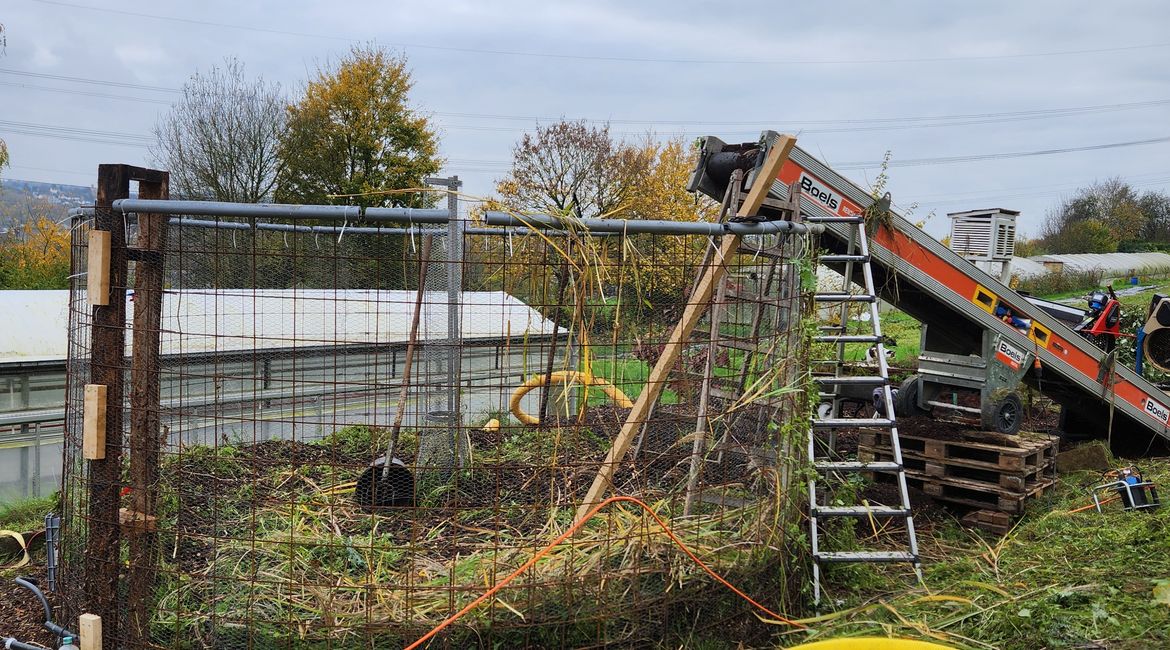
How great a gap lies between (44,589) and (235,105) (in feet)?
83.1

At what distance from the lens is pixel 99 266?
4625 mm

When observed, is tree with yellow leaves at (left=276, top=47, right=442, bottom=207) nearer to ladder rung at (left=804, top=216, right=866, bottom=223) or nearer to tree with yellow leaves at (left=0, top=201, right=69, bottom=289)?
tree with yellow leaves at (left=0, top=201, right=69, bottom=289)

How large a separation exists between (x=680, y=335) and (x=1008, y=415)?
12.8ft


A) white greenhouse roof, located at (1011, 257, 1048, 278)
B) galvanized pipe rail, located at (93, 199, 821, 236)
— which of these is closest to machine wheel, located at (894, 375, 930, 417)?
galvanized pipe rail, located at (93, 199, 821, 236)

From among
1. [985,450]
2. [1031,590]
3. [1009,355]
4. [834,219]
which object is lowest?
[1031,590]

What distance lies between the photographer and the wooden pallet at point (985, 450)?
7.05 m

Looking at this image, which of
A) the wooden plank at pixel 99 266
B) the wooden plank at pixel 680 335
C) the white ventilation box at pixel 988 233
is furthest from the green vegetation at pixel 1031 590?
the wooden plank at pixel 99 266

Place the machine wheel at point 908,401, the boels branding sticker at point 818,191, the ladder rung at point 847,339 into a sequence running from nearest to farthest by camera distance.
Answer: the ladder rung at point 847,339, the boels branding sticker at point 818,191, the machine wheel at point 908,401

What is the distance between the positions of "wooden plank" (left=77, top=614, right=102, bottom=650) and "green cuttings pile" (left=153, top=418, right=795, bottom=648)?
32cm

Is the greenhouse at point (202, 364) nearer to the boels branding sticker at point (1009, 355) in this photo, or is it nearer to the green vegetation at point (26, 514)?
the green vegetation at point (26, 514)

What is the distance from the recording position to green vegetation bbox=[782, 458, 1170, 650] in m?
4.77

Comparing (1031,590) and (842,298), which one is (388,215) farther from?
(1031,590)

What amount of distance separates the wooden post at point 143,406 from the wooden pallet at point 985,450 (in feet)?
19.4

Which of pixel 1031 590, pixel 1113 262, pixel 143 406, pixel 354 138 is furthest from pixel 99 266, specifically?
pixel 1113 262
